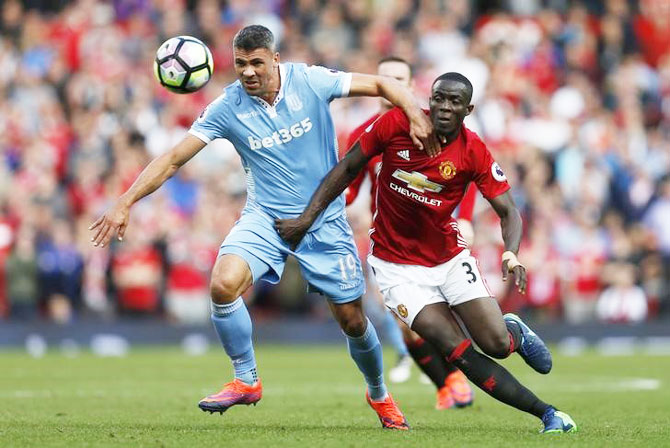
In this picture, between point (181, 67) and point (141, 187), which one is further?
point (181, 67)

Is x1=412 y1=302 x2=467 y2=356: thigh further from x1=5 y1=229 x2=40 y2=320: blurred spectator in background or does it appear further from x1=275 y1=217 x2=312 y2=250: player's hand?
x1=5 y1=229 x2=40 y2=320: blurred spectator in background

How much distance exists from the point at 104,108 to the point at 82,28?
209cm

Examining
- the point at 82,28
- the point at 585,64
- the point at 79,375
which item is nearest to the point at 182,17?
the point at 82,28

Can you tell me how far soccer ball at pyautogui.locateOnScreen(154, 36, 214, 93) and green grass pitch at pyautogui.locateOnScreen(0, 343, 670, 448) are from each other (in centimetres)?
249

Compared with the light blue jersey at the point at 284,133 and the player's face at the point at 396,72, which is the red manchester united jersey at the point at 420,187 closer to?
the light blue jersey at the point at 284,133

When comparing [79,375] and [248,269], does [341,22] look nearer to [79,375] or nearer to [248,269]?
[79,375]

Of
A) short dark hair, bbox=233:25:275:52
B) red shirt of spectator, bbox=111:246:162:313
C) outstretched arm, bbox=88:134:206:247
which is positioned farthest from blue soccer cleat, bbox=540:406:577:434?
red shirt of spectator, bbox=111:246:162:313

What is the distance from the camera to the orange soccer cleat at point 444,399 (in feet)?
38.5

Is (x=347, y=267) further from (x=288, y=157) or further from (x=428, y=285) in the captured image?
(x=288, y=157)

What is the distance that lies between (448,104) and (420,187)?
67 cm

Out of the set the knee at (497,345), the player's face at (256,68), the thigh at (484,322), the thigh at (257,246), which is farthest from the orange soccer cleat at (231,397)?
the player's face at (256,68)

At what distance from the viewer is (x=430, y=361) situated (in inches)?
465

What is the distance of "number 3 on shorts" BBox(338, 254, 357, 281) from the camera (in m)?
9.63

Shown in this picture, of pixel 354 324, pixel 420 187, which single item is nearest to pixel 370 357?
pixel 354 324
